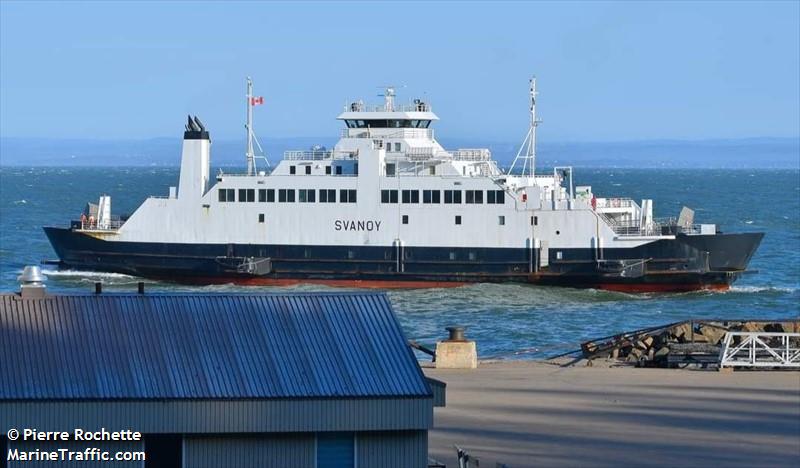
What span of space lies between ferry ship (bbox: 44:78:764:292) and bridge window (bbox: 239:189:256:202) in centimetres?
3

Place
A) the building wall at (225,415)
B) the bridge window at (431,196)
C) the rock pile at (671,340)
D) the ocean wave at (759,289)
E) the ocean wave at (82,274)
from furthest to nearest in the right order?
the ocean wave at (82,274), the ocean wave at (759,289), the bridge window at (431,196), the rock pile at (671,340), the building wall at (225,415)

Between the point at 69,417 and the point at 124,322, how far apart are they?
1.65 m

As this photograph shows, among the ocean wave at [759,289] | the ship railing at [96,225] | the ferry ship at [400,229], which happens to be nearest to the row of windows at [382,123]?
the ferry ship at [400,229]

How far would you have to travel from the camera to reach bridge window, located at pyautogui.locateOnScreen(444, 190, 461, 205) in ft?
166

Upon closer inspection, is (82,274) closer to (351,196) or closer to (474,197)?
(351,196)

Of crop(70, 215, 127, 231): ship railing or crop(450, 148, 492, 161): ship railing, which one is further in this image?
crop(70, 215, 127, 231): ship railing

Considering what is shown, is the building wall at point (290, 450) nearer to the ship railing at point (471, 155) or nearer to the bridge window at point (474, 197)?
the bridge window at point (474, 197)

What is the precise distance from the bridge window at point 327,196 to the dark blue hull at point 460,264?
147 centimetres

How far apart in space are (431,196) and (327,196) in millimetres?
3224

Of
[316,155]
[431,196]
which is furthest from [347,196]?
[431,196]

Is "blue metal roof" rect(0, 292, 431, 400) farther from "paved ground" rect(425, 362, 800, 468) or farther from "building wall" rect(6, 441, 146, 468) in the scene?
"paved ground" rect(425, 362, 800, 468)

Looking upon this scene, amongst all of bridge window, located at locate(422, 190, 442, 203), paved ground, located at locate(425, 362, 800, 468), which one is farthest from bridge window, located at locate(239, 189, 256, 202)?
paved ground, located at locate(425, 362, 800, 468)

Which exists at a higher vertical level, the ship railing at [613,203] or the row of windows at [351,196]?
the row of windows at [351,196]

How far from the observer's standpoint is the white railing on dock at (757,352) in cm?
3016
